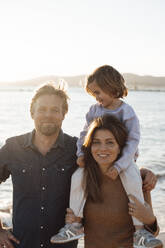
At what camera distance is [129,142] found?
143 inches

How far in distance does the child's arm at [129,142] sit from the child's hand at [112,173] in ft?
0.11

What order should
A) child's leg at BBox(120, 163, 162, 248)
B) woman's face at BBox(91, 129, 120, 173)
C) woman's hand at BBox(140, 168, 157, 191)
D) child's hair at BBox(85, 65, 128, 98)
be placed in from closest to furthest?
child's leg at BBox(120, 163, 162, 248) < woman's face at BBox(91, 129, 120, 173) < woman's hand at BBox(140, 168, 157, 191) < child's hair at BBox(85, 65, 128, 98)

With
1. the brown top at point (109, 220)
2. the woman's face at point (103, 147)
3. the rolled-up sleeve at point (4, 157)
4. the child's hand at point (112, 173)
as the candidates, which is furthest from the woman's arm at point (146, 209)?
the rolled-up sleeve at point (4, 157)

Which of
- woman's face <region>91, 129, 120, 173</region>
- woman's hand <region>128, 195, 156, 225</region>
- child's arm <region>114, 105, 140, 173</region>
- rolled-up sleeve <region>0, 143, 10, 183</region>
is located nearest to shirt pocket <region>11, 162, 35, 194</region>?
rolled-up sleeve <region>0, 143, 10, 183</region>

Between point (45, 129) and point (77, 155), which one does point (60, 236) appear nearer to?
point (77, 155)

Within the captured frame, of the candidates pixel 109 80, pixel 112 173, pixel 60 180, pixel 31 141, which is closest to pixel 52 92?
pixel 31 141

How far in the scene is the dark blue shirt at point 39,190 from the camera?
11.6 ft

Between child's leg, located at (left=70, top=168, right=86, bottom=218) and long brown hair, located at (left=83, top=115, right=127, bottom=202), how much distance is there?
5 centimetres

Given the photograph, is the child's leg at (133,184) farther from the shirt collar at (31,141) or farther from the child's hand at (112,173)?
the shirt collar at (31,141)

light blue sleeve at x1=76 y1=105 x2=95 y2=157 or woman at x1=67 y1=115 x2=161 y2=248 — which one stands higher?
light blue sleeve at x1=76 y1=105 x2=95 y2=157

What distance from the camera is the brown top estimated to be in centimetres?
325

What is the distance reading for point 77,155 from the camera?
3.62 metres

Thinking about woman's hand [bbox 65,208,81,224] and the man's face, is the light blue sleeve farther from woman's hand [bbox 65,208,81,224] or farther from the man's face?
woman's hand [bbox 65,208,81,224]

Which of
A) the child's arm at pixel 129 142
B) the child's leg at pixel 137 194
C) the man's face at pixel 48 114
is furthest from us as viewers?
the man's face at pixel 48 114
